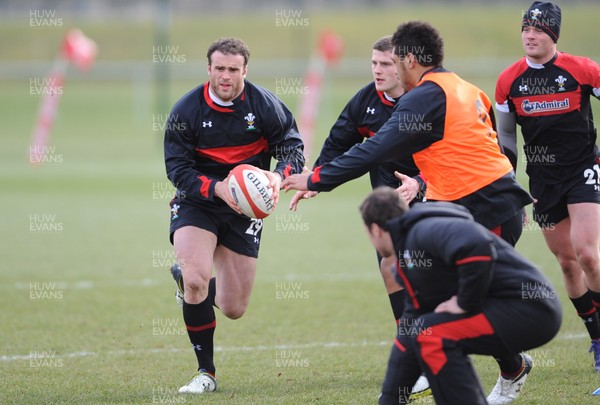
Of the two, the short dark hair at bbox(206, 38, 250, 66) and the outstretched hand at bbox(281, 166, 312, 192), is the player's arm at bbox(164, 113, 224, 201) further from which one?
the outstretched hand at bbox(281, 166, 312, 192)

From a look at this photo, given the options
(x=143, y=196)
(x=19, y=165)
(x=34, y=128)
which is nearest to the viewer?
(x=143, y=196)

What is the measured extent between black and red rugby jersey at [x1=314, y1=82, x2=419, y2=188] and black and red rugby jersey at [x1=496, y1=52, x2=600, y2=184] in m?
0.90

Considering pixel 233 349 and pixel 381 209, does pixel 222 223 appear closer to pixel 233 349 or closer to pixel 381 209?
pixel 233 349

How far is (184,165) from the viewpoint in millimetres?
6539

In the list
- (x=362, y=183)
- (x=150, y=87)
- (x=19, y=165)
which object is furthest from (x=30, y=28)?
(x=362, y=183)

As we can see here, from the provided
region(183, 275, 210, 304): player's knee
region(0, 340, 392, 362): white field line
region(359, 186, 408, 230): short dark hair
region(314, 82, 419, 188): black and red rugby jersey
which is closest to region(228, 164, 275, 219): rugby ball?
region(183, 275, 210, 304): player's knee

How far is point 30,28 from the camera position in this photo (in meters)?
55.4

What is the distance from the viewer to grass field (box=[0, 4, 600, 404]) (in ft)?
20.7

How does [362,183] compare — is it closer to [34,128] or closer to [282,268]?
[282,268]

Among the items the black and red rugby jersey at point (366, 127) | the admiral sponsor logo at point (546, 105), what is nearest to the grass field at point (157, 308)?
the black and red rugby jersey at point (366, 127)

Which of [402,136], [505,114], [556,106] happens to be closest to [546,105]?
[556,106]

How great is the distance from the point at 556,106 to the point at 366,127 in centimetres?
149

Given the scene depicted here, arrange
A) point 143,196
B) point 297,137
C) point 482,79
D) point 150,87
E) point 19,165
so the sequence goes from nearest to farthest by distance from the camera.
Answer: point 297,137 → point 143,196 → point 19,165 → point 482,79 → point 150,87

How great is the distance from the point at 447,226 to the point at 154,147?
82.7 feet
